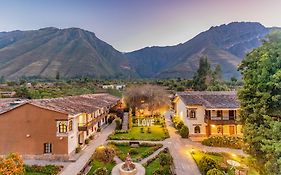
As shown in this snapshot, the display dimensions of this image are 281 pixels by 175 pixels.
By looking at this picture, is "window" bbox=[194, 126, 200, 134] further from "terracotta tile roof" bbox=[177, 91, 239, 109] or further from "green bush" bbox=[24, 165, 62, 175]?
"green bush" bbox=[24, 165, 62, 175]

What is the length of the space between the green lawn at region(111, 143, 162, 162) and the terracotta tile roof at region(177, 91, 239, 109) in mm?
11133

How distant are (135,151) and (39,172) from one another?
1188 centimetres

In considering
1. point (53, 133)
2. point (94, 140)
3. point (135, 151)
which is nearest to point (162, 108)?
point (94, 140)

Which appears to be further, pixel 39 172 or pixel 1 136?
pixel 1 136

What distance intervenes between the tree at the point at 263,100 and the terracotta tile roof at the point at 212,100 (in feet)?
70.7

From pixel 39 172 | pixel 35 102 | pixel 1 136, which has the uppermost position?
pixel 35 102

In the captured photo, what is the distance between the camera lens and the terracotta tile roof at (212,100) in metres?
40.8

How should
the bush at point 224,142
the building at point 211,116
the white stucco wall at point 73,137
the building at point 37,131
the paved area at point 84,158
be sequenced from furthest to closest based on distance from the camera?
the building at point 211,116 < the bush at point 224,142 < the white stucco wall at point 73,137 < the building at point 37,131 < the paved area at point 84,158

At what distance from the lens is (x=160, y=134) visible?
4456 centimetres

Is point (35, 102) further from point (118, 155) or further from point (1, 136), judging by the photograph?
point (118, 155)

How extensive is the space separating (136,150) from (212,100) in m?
16.7

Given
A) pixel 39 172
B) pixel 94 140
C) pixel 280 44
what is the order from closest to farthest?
1. pixel 280 44
2. pixel 39 172
3. pixel 94 140

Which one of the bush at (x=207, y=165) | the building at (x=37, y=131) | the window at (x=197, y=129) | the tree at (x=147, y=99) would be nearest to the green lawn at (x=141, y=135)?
the window at (x=197, y=129)

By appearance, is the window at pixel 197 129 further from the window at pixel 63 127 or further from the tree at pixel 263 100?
the tree at pixel 263 100
